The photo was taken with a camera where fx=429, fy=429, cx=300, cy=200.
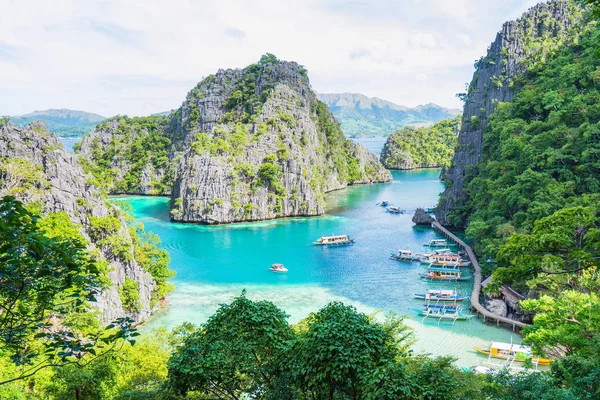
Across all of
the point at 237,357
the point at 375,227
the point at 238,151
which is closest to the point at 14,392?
the point at 237,357

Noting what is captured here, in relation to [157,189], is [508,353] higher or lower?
lower

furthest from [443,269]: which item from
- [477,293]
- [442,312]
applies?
[442,312]

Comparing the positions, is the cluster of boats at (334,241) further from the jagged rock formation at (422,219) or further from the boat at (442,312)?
the boat at (442,312)

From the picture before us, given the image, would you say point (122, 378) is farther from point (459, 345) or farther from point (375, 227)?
point (375, 227)

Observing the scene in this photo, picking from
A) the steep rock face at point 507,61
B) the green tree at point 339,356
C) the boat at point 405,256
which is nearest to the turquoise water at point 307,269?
the boat at point 405,256

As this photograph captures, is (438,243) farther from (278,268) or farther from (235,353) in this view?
(235,353)

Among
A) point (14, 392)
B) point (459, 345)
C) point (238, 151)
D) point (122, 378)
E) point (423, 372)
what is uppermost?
point (238, 151)
